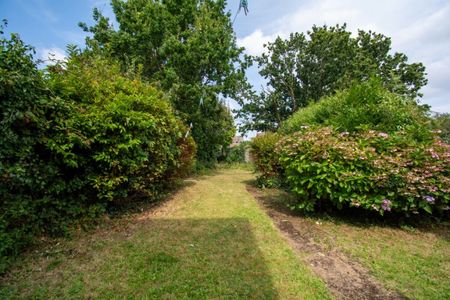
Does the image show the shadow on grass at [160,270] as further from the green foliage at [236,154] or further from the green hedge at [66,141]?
the green foliage at [236,154]

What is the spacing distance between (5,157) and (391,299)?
452 cm

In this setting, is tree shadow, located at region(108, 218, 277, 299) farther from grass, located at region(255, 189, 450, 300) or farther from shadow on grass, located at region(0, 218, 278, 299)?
grass, located at region(255, 189, 450, 300)

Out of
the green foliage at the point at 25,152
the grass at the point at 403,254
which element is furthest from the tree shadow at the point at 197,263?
the grass at the point at 403,254

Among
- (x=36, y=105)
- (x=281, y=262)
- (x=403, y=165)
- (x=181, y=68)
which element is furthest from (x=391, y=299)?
(x=181, y=68)

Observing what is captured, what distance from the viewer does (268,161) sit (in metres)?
7.77

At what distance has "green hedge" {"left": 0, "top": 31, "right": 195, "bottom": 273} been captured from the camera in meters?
2.59

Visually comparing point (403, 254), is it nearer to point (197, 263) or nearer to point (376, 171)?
point (376, 171)

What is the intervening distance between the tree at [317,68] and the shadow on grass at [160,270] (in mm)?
17569

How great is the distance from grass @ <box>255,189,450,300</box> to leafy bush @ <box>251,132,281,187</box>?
10.3 ft

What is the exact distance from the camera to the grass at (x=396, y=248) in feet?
7.95

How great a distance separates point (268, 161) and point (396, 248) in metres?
4.75

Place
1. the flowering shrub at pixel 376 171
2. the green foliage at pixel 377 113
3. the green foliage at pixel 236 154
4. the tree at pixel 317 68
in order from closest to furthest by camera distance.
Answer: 1. the flowering shrub at pixel 376 171
2. the green foliage at pixel 377 113
3. the tree at pixel 317 68
4. the green foliage at pixel 236 154

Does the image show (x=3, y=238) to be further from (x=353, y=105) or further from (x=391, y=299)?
(x=353, y=105)

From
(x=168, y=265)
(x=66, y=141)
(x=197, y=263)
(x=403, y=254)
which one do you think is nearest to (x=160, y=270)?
(x=168, y=265)
